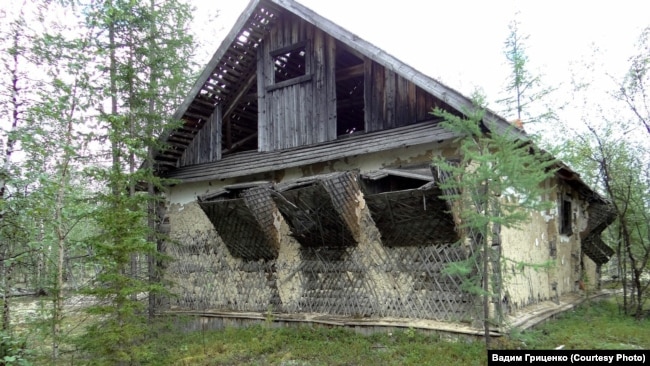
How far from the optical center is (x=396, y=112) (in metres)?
8.07

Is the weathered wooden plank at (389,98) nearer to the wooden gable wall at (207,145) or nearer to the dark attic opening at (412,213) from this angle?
the dark attic opening at (412,213)

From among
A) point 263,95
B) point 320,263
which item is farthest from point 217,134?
point 320,263

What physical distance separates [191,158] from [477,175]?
7.98 meters

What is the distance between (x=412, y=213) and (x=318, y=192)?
1.76 meters

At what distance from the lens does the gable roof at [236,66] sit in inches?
317

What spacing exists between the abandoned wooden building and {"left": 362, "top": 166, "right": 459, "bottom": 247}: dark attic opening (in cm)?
2

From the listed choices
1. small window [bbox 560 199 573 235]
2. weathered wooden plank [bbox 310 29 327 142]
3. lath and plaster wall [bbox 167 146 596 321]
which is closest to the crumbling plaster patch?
lath and plaster wall [bbox 167 146 596 321]

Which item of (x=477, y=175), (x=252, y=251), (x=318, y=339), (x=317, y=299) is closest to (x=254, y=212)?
(x=252, y=251)

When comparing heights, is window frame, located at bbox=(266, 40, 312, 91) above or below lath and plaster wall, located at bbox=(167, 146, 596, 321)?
above

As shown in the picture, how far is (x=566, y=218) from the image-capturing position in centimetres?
1207

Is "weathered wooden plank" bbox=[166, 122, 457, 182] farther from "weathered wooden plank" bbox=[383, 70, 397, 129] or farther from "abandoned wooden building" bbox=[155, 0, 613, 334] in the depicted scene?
"weathered wooden plank" bbox=[383, 70, 397, 129]

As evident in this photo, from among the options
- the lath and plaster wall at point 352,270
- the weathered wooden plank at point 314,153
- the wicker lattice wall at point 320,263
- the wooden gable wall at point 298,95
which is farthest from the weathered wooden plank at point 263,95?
Result: the wicker lattice wall at point 320,263

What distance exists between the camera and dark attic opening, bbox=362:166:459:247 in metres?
6.95
